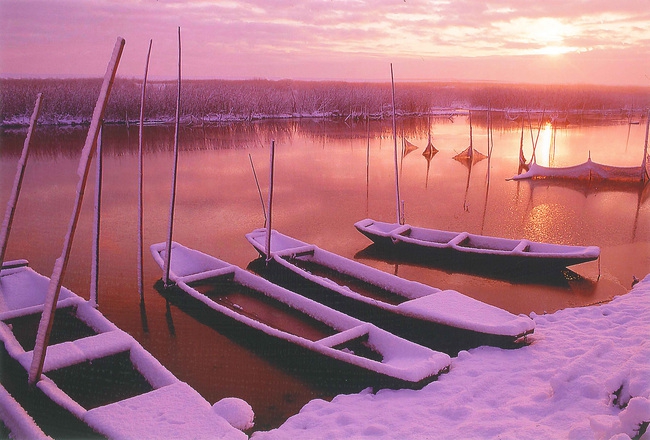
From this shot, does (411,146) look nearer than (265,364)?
No

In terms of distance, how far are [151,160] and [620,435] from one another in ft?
62.9

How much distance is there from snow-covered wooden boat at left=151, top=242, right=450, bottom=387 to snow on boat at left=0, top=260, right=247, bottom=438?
1369mm

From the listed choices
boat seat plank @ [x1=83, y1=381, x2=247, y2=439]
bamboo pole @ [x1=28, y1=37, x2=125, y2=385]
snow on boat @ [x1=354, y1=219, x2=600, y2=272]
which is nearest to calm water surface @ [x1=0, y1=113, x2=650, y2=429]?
snow on boat @ [x1=354, y1=219, x2=600, y2=272]

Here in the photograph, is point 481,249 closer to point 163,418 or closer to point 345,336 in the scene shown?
point 345,336

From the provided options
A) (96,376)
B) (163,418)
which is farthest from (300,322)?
(163,418)

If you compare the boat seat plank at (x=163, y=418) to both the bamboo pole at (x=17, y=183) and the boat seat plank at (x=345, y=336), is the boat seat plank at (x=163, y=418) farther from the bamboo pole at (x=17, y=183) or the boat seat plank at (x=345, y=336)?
the bamboo pole at (x=17, y=183)

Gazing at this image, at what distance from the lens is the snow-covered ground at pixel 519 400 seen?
136 inches

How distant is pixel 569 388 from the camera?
3.93 metres

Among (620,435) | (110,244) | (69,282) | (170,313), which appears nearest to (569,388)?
(620,435)

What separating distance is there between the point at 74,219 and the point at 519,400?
3.69 metres

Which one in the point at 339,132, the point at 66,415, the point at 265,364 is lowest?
the point at 265,364

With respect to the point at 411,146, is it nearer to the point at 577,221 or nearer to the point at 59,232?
the point at 577,221

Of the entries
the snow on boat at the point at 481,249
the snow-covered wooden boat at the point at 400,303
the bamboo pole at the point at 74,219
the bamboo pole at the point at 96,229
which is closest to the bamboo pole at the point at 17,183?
the bamboo pole at the point at 74,219

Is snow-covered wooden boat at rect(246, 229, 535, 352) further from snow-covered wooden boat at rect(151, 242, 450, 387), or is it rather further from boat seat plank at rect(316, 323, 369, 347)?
boat seat plank at rect(316, 323, 369, 347)
